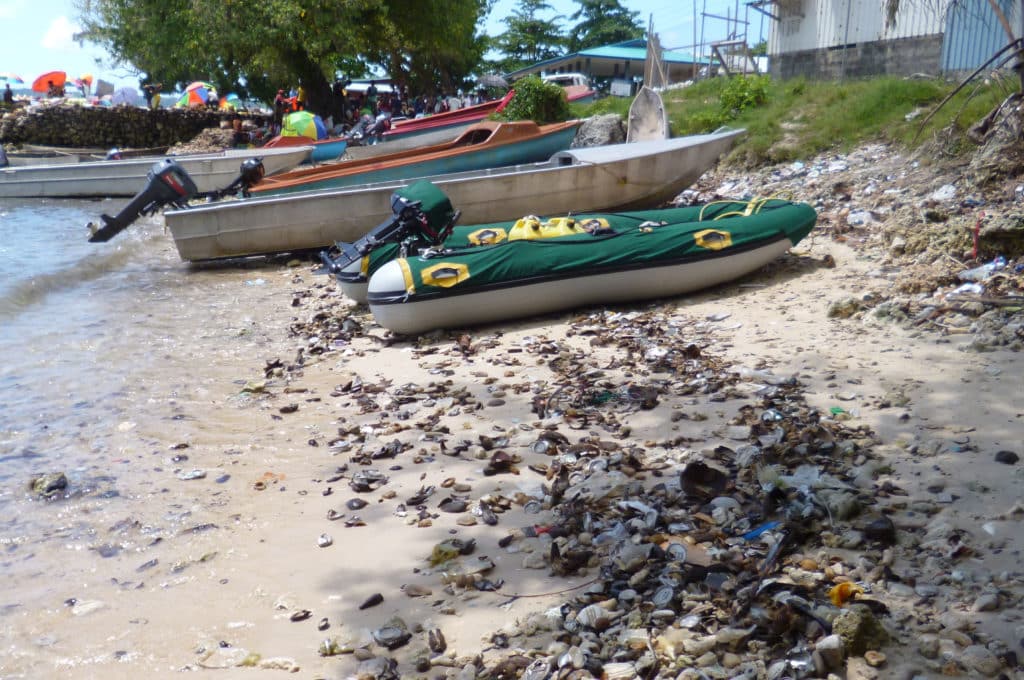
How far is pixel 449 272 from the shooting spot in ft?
24.5

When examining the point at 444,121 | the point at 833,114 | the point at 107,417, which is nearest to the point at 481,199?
the point at 833,114

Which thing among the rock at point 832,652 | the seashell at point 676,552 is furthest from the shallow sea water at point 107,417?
the rock at point 832,652

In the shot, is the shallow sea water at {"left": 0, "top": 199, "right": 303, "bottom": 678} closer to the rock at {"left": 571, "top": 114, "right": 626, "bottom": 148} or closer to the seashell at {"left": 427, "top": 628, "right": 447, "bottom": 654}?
the seashell at {"left": 427, "top": 628, "right": 447, "bottom": 654}

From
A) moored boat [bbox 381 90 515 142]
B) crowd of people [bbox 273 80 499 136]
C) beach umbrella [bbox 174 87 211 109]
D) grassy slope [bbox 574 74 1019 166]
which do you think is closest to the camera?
grassy slope [bbox 574 74 1019 166]

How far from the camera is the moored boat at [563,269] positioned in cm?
749

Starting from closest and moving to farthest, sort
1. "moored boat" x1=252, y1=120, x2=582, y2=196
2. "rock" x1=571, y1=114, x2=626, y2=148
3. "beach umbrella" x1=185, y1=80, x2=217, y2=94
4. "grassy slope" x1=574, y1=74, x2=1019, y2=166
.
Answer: "grassy slope" x1=574, y1=74, x2=1019, y2=166 < "moored boat" x1=252, y1=120, x2=582, y2=196 < "rock" x1=571, y1=114, x2=626, y2=148 < "beach umbrella" x1=185, y1=80, x2=217, y2=94

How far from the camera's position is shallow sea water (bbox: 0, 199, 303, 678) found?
13.1ft

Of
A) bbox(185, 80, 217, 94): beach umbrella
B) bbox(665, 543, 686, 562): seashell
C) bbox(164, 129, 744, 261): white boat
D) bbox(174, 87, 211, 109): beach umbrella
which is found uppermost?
bbox(185, 80, 217, 94): beach umbrella

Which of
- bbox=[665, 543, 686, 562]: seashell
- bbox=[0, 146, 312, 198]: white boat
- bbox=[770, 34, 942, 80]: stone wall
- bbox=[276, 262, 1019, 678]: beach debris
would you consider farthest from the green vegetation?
bbox=[665, 543, 686, 562]: seashell

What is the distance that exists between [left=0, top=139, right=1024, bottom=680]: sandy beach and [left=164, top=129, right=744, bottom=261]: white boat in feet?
12.7

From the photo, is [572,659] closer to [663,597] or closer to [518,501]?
[663,597]

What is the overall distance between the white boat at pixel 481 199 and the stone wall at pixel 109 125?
882 inches

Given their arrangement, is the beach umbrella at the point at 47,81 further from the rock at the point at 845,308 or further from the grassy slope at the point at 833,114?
Result: the rock at the point at 845,308

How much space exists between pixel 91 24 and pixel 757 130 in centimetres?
2471
